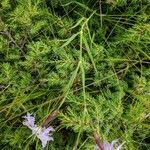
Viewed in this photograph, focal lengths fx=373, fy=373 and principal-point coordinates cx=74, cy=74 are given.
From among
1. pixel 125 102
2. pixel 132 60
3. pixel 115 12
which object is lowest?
pixel 125 102

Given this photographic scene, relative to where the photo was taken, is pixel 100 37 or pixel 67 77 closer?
pixel 67 77

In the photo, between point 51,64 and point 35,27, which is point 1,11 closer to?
point 35,27

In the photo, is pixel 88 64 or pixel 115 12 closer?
pixel 88 64

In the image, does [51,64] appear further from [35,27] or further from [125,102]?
[125,102]

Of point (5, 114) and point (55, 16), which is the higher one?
point (55, 16)

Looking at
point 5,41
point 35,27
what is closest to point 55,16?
point 35,27

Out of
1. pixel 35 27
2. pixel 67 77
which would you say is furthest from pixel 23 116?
pixel 35 27
